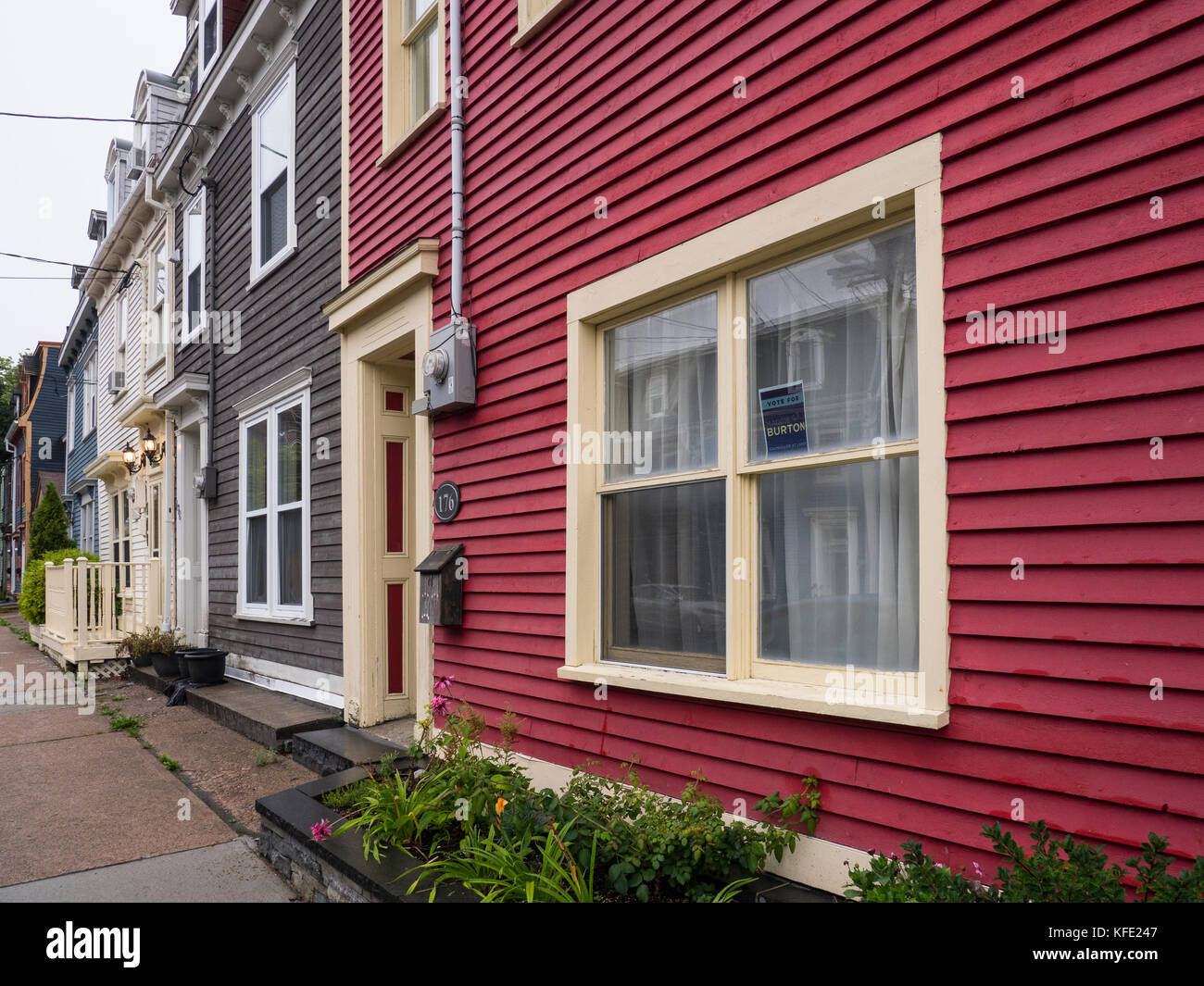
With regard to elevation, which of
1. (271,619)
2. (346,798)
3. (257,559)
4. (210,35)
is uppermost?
(210,35)

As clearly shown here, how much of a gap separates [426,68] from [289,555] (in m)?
4.25

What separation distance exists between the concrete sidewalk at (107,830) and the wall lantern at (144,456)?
5.03 meters

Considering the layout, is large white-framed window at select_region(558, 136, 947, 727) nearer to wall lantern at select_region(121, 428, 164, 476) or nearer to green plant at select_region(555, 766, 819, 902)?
green plant at select_region(555, 766, 819, 902)

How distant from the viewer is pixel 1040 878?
2.08 m

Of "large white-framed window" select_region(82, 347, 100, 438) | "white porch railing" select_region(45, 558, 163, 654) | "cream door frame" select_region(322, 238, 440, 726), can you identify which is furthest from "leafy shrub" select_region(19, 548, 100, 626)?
"cream door frame" select_region(322, 238, 440, 726)

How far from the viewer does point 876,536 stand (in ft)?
9.48

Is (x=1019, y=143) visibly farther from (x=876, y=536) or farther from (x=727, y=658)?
(x=727, y=658)

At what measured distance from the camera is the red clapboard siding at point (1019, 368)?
2141 mm

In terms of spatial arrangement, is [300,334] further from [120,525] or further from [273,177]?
[120,525]

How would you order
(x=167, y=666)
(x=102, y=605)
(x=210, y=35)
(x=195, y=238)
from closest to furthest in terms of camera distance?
(x=167, y=666) < (x=210, y=35) < (x=195, y=238) < (x=102, y=605)

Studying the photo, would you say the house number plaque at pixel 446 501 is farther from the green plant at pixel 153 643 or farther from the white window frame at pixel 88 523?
the white window frame at pixel 88 523

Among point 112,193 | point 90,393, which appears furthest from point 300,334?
point 90,393

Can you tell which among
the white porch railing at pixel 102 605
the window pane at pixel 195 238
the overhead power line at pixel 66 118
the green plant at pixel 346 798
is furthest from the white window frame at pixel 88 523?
the green plant at pixel 346 798

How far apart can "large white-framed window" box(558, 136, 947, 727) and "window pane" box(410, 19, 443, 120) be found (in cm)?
282
